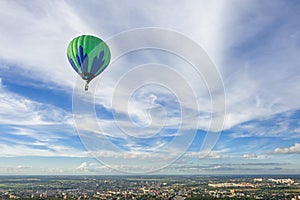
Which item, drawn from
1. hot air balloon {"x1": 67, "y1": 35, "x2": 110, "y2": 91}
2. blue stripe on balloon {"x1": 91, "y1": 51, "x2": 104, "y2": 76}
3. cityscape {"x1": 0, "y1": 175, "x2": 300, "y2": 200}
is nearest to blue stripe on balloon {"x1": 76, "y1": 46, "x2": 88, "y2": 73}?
hot air balloon {"x1": 67, "y1": 35, "x2": 110, "y2": 91}


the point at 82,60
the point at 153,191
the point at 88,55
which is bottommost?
the point at 153,191

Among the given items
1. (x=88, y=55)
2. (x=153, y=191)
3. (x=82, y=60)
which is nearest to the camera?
(x=88, y=55)

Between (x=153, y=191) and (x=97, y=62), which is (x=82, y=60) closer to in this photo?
(x=97, y=62)

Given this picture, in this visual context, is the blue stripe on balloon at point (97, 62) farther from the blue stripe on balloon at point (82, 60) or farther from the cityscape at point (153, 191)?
the cityscape at point (153, 191)

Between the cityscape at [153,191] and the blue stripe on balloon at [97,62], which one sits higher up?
the blue stripe on balloon at [97,62]

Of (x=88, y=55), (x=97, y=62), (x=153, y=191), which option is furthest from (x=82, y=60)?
(x=153, y=191)

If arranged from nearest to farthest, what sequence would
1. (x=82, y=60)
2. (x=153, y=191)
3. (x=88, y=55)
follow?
(x=88, y=55), (x=82, y=60), (x=153, y=191)

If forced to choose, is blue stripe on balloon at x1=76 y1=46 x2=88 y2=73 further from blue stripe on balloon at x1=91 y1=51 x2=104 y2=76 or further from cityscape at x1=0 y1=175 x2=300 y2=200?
cityscape at x1=0 y1=175 x2=300 y2=200

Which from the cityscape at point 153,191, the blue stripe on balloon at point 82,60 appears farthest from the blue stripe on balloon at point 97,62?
the cityscape at point 153,191
